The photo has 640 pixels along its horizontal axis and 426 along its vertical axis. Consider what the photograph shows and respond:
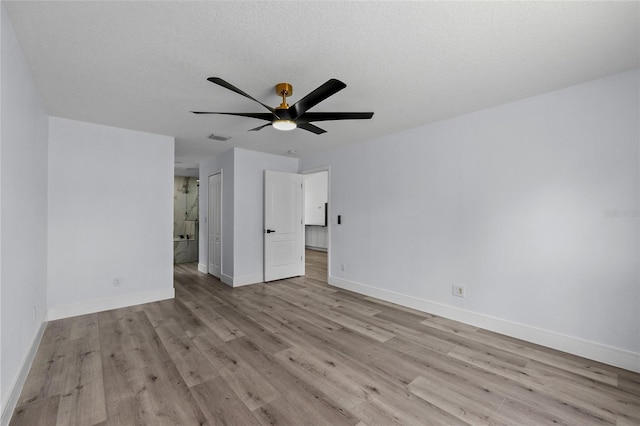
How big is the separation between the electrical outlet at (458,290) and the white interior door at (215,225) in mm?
4144

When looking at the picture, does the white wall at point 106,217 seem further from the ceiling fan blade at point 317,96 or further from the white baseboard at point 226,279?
the ceiling fan blade at point 317,96

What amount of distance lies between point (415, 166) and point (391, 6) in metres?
2.51

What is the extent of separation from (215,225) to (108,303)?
7.47ft

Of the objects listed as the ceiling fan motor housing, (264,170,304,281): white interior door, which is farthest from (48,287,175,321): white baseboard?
the ceiling fan motor housing

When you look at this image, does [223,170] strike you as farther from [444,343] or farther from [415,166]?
[444,343]

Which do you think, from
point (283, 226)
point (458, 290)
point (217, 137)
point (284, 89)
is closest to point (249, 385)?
point (284, 89)

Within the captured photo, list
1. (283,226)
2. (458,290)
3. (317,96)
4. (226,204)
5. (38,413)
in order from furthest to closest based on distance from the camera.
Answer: (283,226) → (226,204) → (458,290) → (317,96) → (38,413)

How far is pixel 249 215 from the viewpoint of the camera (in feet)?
17.1

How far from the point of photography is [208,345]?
9.15 feet

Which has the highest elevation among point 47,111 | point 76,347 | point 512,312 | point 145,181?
point 47,111

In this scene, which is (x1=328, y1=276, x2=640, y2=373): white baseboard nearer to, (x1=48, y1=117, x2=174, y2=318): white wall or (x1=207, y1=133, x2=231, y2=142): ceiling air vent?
(x1=207, y1=133, x2=231, y2=142): ceiling air vent

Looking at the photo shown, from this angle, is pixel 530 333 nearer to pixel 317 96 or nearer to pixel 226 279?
pixel 317 96

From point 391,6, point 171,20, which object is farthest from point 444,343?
point 171,20

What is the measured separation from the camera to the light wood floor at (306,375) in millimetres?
1839
